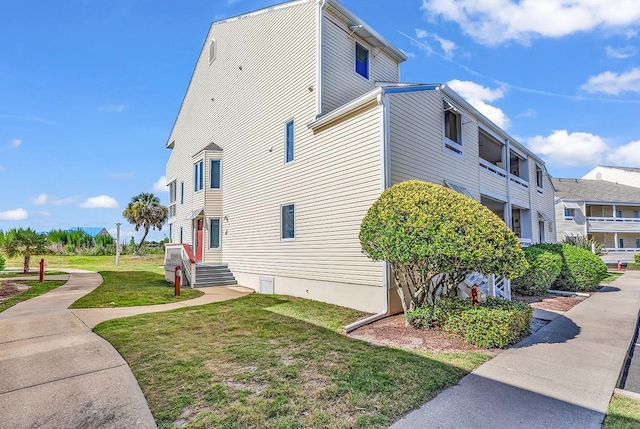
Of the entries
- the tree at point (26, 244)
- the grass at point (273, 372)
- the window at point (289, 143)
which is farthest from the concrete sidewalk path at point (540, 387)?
the tree at point (26, 244)

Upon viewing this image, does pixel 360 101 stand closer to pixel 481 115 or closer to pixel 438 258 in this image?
pixel 438 258

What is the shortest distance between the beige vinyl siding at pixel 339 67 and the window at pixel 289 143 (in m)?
1.83

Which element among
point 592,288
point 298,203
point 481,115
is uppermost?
point 481,115

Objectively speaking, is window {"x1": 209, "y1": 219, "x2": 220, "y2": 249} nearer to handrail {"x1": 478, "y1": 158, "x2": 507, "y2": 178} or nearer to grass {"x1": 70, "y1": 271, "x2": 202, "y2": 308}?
grass {"x1": 70, "y1": 271, "x2": 202, "y2": 308}

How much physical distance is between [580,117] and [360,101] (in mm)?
16148

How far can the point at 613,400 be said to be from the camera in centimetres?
409

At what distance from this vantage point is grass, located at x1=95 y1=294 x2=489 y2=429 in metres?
3.52

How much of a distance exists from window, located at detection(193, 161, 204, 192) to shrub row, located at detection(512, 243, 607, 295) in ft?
48.0

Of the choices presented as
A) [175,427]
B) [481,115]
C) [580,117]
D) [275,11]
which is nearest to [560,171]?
[580,117]

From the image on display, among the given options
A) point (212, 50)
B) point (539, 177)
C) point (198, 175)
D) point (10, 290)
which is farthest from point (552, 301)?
point (212, 50)

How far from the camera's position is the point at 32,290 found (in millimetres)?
12328

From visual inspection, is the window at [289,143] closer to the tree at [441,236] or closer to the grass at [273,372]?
the tree at [441,236]

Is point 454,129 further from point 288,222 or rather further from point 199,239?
point 199,239

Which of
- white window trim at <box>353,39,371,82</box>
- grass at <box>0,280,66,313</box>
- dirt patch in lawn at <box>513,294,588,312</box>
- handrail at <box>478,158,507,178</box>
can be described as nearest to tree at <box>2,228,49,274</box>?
grass at <box>0,280,66,313</box>
